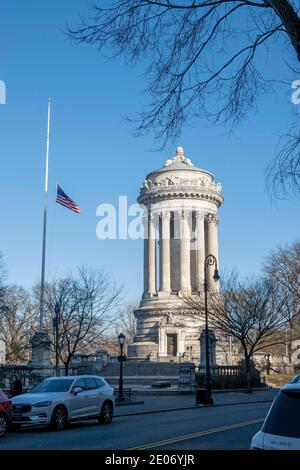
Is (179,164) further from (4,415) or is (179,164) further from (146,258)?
(4,415)

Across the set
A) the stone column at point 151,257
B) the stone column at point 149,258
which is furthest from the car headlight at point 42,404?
the stone column at point 149,258

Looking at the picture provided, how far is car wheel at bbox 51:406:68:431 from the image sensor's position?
1838 cm

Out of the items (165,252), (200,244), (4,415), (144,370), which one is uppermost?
(200,244)

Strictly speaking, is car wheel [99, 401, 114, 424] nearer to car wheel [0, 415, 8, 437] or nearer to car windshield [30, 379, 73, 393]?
car windshield [30, 379, 73, 393]

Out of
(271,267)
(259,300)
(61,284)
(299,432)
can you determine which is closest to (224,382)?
(259,300)

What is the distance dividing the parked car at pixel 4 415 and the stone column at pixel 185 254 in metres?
55.5

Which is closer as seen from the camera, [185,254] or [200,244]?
[185,254]

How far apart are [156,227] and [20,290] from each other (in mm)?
18877

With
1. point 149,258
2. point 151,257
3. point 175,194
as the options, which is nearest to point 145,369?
point 151,257

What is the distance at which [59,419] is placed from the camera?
18547mm

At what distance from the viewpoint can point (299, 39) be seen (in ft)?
33.7

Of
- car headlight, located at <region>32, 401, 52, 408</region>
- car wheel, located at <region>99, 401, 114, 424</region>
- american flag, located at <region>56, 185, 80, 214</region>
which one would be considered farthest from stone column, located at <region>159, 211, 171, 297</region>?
car headlight, located at <region>32, 401, 52, 408</region>

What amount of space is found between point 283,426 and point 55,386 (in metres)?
14.6

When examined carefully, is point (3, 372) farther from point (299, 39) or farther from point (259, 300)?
A: point (299, 39)
